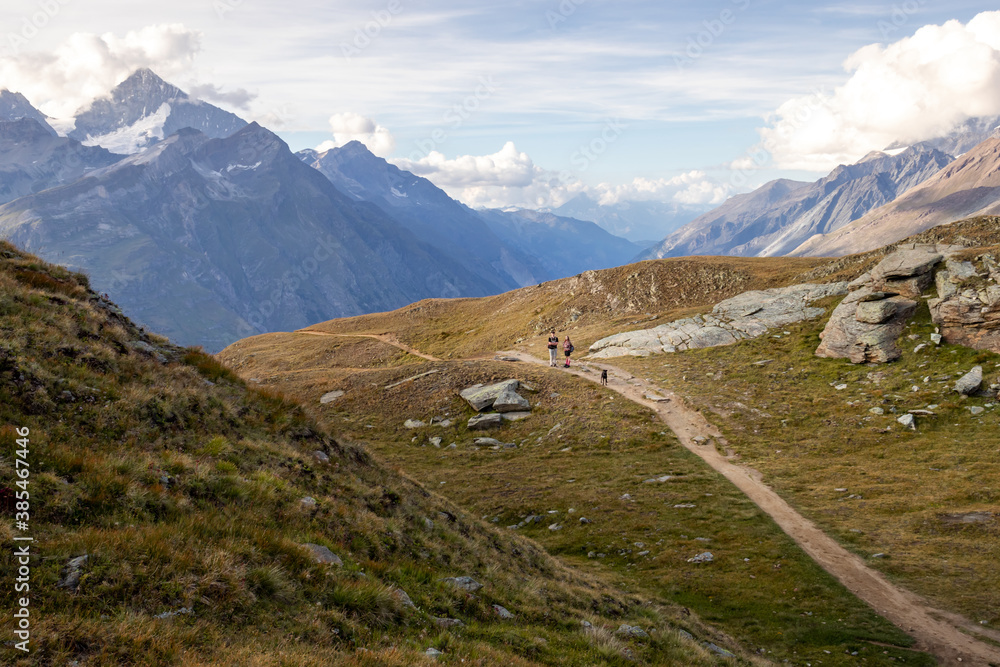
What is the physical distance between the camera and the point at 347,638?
826 cm

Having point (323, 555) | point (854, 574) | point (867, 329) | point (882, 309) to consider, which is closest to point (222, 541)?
point (323, 555)

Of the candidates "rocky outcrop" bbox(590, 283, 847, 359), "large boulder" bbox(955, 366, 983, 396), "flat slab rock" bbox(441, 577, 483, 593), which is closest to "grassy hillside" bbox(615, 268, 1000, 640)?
"large boulder" bbox(955, 366, 983, 396)

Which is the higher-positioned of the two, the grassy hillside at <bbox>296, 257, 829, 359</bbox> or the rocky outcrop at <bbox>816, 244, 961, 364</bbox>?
the grassy hillside at <bbox>296, 257, 829, 359</bbox>

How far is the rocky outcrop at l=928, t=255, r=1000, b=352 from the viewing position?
31.4 metres

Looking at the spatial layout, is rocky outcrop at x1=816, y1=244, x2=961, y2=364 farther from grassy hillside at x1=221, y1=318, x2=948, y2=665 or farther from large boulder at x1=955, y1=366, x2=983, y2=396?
grassy hillside at x1=221, y1=318, x2=948, y2=665

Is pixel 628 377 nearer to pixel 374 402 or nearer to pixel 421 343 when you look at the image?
pixel 374 402

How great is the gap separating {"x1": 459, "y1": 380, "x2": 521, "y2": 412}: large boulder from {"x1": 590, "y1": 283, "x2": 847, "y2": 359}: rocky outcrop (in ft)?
44.5

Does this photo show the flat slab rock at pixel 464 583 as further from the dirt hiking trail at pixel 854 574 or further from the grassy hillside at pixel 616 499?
the dirt hiking trail at pixel 854 574

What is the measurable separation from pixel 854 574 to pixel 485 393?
2769cm

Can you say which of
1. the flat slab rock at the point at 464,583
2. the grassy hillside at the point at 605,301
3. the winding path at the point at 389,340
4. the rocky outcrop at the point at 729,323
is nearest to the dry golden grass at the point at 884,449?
the rocky outcrop at the point at 729,323

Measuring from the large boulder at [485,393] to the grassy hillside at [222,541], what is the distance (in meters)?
22.2

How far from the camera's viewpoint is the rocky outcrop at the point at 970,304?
103ft

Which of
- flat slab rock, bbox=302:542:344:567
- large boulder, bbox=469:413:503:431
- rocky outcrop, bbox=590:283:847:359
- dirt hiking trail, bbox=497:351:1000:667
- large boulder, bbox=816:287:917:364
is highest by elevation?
rocky outcrop, bbox=590:283:847:359

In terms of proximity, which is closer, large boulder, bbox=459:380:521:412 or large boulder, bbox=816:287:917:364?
large boulder, bbox=816:287:917:364
